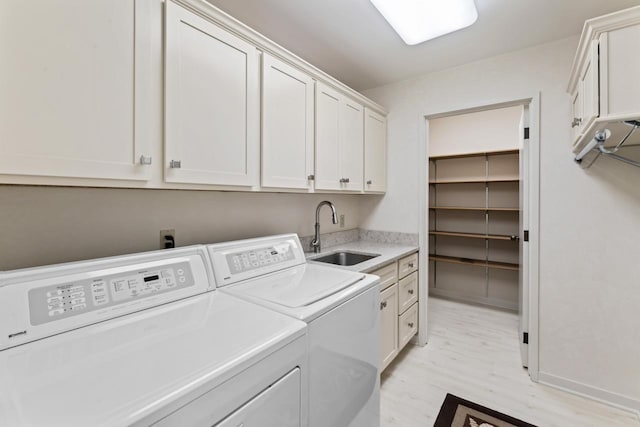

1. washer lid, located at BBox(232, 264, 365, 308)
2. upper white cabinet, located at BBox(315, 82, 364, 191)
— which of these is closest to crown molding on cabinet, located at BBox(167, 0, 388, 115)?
upper white cabinet, located at BBox(315, 82, 364, 191)

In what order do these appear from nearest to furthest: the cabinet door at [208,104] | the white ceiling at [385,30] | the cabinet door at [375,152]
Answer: the cabinet door at [208,104]
the white ceiling at [385,30]
the cabinet door at [375,152]

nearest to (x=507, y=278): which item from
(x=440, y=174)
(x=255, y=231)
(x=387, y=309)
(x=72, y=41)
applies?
(x=440, y=174)

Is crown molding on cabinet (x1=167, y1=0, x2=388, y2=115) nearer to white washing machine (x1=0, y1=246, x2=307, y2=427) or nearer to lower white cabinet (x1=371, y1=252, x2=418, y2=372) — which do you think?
white washing machine (x1=0, y1=246, x2=307, y2=427)

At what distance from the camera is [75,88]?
34.9 inches

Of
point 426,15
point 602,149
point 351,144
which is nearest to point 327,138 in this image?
point 351,144

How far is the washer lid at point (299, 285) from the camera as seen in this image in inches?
43.7

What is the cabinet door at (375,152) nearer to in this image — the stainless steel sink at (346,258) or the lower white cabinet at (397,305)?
the stainless steel sink at (346,258)

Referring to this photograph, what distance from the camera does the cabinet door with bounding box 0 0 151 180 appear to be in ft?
2.58

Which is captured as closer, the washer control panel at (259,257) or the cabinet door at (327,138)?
the washer control panel at (259,257)

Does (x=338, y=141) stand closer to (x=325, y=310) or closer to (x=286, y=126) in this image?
(x=286, y=126)

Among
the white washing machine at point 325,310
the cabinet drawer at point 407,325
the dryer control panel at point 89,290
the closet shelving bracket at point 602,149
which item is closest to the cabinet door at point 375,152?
the cabinet drawer at point 407,325

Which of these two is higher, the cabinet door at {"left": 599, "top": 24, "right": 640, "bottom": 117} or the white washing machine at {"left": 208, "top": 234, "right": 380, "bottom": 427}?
the cabinet door at {"left": 599, "top": 24, "right": 640, "bottom": 117}

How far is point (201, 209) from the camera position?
1.62 m

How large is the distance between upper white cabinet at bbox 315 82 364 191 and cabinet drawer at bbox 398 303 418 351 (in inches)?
45.2
